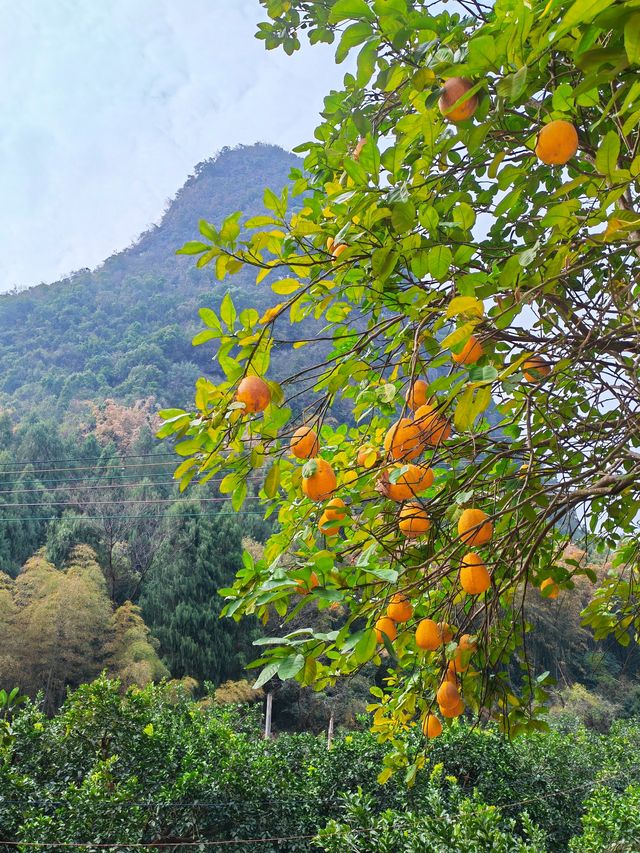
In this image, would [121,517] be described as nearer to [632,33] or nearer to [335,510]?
[335,510]

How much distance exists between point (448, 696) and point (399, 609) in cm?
20

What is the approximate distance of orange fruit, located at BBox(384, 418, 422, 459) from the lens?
0.74 m

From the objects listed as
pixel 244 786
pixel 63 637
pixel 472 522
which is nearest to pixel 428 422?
pixel 472 522

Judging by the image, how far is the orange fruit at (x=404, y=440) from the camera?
74cm

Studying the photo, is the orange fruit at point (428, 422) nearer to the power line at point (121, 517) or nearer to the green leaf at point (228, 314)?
the green leaf at point (228, 314)

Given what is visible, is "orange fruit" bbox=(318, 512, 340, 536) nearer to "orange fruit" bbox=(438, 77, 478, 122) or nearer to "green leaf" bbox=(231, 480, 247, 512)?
"green leaf" bbox=(231, 480, 247, 512)

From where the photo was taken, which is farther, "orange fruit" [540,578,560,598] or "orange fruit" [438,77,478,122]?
"orange fruit" [540,578,560,598]

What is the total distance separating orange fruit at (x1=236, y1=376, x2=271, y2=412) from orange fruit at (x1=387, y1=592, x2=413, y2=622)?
1.26 ft

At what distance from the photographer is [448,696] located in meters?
0.96

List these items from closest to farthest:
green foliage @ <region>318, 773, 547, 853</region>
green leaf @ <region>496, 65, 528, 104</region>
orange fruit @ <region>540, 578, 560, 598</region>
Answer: green leaf @ <region>496, 65, 528, 104</region>, orange fruit @ <region>540, 578, 560, 598</region>, green foliage @ <region>318, 773, 547, 853</region>

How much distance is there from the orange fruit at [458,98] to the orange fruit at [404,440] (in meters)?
0.34

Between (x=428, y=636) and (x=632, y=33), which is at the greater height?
(x=632, y=33)

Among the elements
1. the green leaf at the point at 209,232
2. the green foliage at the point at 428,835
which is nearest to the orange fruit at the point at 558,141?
the green leaf at the point at 209,232

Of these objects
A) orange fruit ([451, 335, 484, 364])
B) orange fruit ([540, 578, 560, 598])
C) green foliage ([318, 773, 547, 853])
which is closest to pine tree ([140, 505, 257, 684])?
green foliage ([318, 773, 547, 853])
